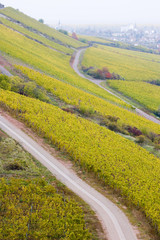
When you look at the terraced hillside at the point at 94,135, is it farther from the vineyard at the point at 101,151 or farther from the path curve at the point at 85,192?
the path curve at the point at 85,192

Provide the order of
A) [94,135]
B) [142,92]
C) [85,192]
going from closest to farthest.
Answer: [85,192] < [94,135] < [142,92]

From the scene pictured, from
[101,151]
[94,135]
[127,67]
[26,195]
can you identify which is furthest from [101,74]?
[26,195]

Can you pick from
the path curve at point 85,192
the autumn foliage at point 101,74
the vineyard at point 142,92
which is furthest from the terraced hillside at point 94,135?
the autumn foliage at point 101,74

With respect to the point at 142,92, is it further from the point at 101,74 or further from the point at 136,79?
the point at 136,79

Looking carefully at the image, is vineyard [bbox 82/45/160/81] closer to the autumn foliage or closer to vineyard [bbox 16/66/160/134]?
the autumn foliage

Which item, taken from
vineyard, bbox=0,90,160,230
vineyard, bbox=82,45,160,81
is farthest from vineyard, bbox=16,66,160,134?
vineyard, bbox=82,45,160,81

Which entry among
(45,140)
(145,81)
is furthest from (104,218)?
(145,81)
